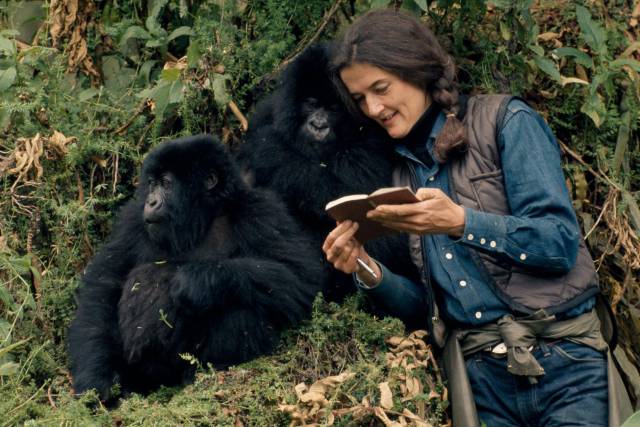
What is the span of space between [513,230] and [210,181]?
155cm

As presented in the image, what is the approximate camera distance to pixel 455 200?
13.6 feet

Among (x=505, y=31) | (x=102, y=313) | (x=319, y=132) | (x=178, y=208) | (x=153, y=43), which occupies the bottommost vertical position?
(x=102, y=313)

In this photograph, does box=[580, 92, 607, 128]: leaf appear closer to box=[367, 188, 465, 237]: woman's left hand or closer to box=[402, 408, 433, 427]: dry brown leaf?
box=[367, 188, 465, 237]: woman's left hand

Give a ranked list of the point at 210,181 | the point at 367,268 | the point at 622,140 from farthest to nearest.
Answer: the point at 622,140, the point at 210,181, the point at 367,268

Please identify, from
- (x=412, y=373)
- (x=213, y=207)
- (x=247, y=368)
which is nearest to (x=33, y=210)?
(x=213, y=207)

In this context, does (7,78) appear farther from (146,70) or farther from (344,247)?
(344,247)

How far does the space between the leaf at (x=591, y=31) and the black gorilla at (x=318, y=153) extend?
1246mm

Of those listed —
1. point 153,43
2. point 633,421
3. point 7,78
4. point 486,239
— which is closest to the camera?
point 633,421

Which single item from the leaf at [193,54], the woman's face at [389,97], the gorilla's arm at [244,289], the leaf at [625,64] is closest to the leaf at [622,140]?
the leaf at [625,64]

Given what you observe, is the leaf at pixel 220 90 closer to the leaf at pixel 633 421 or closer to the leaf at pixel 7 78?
the leaf at pixel 7 78

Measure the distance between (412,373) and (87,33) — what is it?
296 centimetres

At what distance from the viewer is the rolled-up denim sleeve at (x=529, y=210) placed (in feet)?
12.4

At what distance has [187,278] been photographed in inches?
170

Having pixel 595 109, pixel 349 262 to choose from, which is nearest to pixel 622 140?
pixel 595 109
